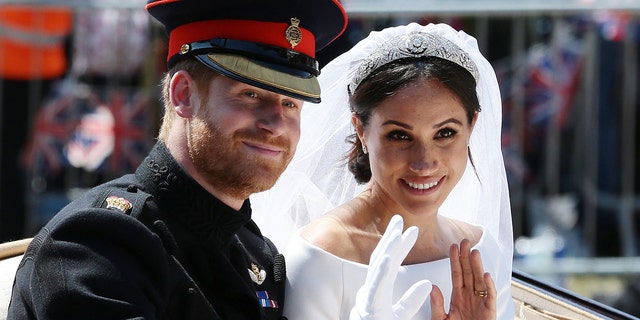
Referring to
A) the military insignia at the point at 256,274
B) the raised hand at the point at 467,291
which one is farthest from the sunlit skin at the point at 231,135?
the raised hand at the point at 467,291

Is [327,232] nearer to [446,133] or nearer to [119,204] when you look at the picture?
[446,133]

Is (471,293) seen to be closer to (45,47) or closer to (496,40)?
(496,40)

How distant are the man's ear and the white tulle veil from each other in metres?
0.58

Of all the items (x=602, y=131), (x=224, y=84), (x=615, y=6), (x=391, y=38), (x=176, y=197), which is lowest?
(x=176, y=197)

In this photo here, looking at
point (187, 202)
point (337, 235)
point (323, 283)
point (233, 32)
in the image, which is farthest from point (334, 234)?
point (233, 32)

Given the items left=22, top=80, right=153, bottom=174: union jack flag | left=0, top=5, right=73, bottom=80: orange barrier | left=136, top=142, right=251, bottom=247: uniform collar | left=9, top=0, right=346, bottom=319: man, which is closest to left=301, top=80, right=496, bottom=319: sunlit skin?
left=9, top=0, right=346, bottom=319: man

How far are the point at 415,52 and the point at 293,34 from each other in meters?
0.37

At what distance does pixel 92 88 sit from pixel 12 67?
0.44 meters

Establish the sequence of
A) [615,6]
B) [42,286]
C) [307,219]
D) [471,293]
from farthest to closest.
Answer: [615,6], [307,219], [471,293], [42,286]

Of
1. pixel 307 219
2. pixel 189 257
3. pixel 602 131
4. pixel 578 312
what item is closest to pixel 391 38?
pixel 307 219

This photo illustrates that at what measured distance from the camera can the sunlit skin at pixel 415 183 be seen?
266 cm

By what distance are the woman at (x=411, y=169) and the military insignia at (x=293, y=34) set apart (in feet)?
0.98

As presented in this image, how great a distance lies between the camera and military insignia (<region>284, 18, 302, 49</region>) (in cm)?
251

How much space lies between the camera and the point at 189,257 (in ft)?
7.95
